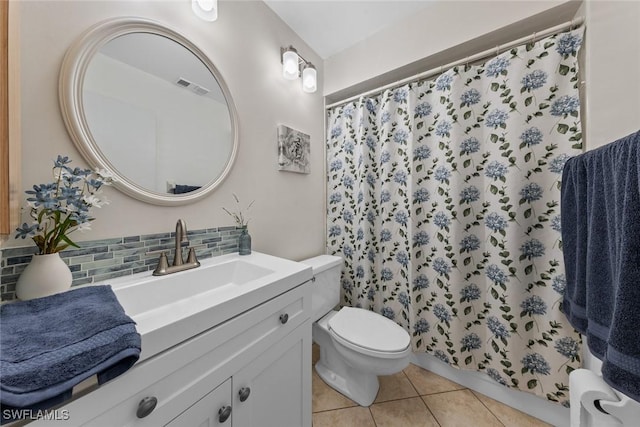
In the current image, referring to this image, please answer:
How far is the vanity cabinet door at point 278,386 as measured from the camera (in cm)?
71

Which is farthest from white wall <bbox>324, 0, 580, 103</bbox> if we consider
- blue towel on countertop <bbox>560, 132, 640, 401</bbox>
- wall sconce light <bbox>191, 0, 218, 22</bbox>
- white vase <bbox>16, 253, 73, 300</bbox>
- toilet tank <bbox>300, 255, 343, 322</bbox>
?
white vase <bbox>16, 253, 73, 300</bbox>

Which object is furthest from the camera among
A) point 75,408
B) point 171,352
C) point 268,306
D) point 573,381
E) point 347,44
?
point 347,44

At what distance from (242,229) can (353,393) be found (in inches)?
45.8

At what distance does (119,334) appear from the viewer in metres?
0.44

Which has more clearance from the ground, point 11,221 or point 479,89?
point 479,89

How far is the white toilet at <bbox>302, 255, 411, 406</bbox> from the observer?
1135 millimetres

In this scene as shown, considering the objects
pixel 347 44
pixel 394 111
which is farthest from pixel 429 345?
pixel 347 44

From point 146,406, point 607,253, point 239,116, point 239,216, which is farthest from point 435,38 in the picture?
point 146,406

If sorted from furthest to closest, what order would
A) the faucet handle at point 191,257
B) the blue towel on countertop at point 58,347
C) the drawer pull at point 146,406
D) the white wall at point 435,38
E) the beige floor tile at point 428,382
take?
the beige floor tile at point 428,382 < the white wall at point 435,38 < the faucet handle at point 191,257 < the drawer pull at point 146,406 < the blue towel on countertop at point 58,347

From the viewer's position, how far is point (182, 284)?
0.90m

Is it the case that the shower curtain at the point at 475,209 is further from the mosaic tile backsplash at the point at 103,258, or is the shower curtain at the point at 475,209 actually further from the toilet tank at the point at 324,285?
the mosaic tile backsplash at the point at 103,258

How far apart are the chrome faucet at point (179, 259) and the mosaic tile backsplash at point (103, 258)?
5 centimetres

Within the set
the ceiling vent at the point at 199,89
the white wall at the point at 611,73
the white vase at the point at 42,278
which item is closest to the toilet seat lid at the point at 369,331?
the white wall at the point at 611,73

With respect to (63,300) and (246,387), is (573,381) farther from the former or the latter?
(63,300)
